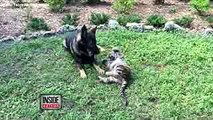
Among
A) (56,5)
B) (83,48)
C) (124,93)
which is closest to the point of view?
(124,93)

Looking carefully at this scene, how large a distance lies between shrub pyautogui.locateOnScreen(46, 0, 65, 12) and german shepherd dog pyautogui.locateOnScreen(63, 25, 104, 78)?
272cm

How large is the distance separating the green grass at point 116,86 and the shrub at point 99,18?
81 cm

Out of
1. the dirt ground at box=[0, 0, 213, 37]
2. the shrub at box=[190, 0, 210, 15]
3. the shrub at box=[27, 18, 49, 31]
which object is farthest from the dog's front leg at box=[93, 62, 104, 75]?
the shrub at box=[190, 0, 210, 15]

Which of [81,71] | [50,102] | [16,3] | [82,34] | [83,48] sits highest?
[82,34]

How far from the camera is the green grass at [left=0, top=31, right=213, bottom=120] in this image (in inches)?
279

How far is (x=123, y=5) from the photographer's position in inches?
430

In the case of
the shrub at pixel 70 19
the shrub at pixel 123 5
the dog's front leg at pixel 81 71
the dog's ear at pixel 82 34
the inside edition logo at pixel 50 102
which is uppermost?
the dog's ear at pixel 82 34

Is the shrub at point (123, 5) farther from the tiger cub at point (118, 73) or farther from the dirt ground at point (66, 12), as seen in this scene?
the tiger cub at point (118, 73)

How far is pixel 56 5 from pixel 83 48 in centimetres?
350

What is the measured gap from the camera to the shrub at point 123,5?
10.9 meters

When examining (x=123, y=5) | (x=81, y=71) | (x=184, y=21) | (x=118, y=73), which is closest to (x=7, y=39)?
(x=81, y=71)

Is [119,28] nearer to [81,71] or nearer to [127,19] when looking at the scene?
[127,19]

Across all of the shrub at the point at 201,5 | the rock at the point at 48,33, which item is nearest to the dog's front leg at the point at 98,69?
the rock at the point at 48,33

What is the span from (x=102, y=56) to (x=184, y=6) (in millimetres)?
3899
